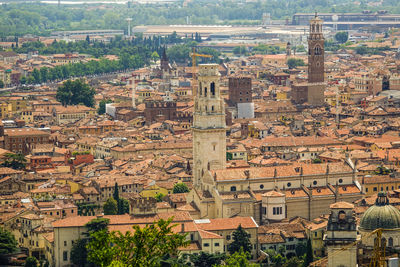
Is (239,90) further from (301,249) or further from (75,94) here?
(301,249)

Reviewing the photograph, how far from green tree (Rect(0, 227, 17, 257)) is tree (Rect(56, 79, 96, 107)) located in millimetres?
62062

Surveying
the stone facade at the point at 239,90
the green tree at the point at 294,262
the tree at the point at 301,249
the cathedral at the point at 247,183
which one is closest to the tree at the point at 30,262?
the cathedral at the point at 247,183

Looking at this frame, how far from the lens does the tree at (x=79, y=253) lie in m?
55.5

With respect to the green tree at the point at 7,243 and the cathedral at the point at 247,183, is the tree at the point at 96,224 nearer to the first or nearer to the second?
the green tree at the point at 7,243

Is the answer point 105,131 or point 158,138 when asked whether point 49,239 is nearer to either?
point 158,138

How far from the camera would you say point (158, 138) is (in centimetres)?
9419

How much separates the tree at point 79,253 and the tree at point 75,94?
65788 millimetres

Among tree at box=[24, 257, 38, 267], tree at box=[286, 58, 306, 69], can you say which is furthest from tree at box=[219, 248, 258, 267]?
tree at box=[286, 58, 306, 69]

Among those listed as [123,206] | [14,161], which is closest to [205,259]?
[123,206]

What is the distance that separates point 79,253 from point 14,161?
1028 inches

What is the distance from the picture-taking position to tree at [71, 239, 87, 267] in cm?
5553

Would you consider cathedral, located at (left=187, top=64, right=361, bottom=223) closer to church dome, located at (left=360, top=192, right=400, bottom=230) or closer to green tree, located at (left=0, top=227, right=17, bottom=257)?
green tree, located at (left=0, top=227, right=17, bottom=257)

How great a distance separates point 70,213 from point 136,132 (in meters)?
32.2

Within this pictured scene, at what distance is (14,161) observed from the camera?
3169 inches
